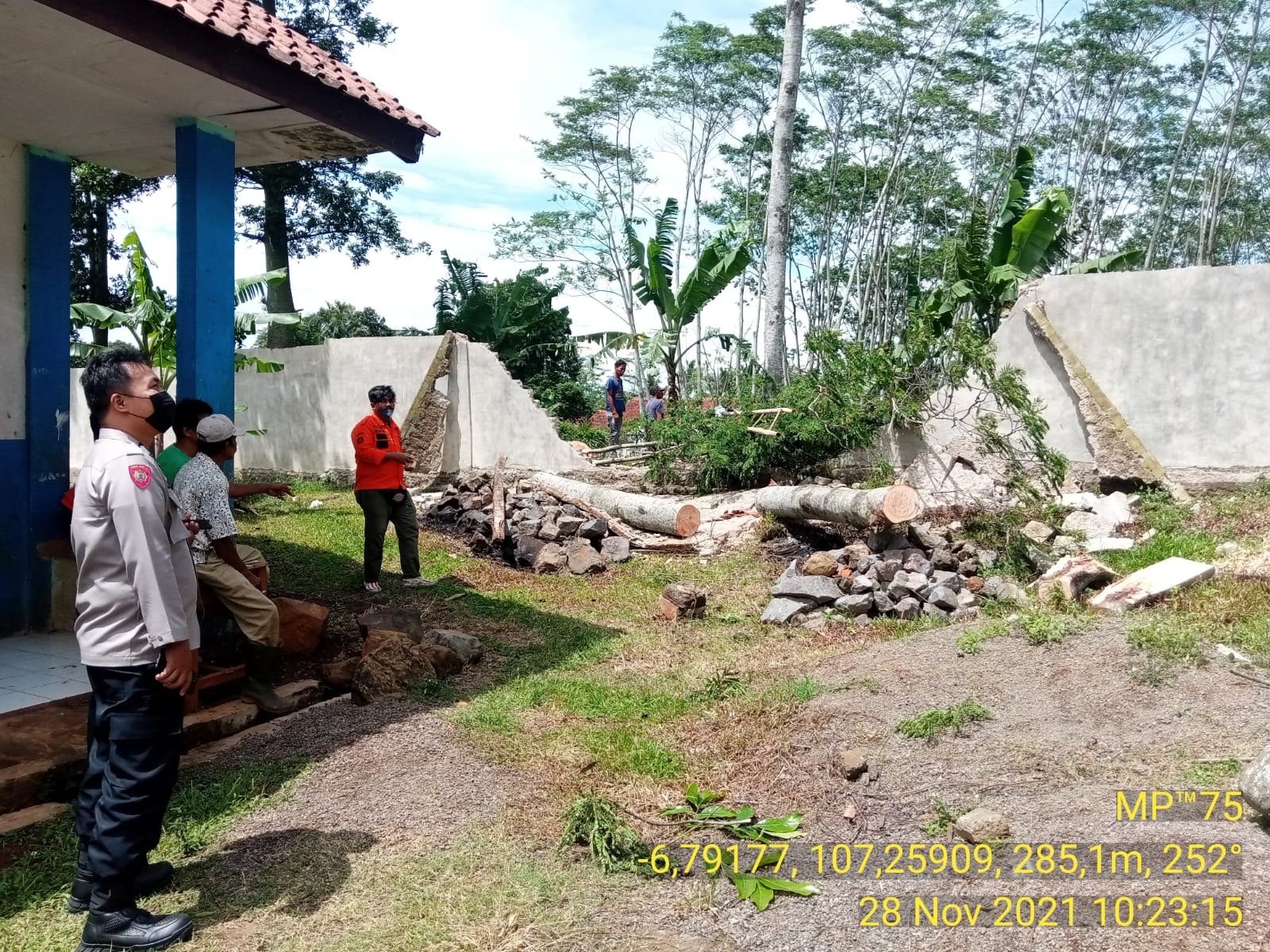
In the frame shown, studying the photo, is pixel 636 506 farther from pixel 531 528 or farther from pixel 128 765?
pixel 128 765

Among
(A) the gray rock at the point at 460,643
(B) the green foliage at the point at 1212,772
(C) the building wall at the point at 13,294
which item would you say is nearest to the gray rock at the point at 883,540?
(A) the gray rock at the point at 460,643

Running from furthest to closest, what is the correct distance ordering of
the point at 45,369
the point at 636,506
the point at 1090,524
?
the point at 636,506, the point at 1090,524, the point at 45,369

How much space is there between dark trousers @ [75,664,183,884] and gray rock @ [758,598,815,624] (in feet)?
16.6

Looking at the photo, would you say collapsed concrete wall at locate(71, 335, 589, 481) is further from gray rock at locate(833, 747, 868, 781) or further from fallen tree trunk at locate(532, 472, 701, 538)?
gray rock at locate(833, 747, 868, 781)

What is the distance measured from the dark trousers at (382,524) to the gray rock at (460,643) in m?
1.74

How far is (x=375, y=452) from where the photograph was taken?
7672 millimetres

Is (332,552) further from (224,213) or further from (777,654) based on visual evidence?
(777,654)

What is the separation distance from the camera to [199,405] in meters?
4.85

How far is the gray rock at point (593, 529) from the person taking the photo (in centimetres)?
999

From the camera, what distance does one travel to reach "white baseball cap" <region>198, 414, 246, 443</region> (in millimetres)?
4786

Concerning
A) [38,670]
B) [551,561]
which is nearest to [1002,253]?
[551,561]

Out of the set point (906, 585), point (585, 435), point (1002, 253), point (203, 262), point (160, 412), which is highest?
point (1002, 253)

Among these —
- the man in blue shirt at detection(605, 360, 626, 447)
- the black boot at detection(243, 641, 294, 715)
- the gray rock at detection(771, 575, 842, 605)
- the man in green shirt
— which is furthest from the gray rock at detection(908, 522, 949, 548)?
the man in blue shirt at detection(605, 360, 626, 447)

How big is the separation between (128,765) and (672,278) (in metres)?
14.3
